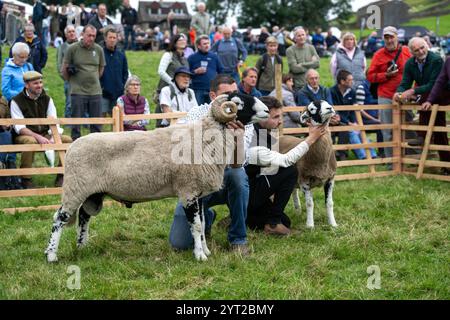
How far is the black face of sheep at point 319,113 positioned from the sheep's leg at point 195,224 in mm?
1561

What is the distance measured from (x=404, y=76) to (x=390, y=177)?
5.30 ft

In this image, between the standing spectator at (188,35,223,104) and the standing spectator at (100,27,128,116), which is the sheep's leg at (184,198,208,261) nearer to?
the standing spectator at (188,35,223,104)

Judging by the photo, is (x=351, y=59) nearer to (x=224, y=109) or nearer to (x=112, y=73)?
(x=112, y=73)

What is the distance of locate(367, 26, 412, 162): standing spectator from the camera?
960cm

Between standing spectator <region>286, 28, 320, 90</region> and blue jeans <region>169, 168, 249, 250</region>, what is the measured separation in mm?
5946

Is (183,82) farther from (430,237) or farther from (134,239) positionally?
(430,237)

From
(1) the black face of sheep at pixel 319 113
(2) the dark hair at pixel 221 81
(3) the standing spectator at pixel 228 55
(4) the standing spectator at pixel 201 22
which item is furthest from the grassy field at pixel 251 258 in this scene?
(4) the standing spectator at pixel 201 22

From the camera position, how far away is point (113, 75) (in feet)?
33.0

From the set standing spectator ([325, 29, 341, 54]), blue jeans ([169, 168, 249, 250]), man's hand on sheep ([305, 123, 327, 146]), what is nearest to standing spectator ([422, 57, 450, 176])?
man's hand on sheep ([305, 123, 327, 146])

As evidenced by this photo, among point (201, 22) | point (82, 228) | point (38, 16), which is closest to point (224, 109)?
point (82, 228)

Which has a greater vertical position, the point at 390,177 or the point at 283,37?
the point at 283,37

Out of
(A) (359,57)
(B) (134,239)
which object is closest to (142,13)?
(A) (359,57)
